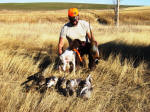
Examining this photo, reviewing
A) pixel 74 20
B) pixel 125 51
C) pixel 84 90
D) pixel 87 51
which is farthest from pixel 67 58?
pixel 125 51

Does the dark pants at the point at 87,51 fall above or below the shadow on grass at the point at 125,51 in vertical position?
above

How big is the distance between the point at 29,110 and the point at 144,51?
4271mm

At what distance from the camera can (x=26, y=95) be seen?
342 centimetres

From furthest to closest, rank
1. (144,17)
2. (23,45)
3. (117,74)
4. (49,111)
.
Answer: (144,17) → (23,45) → (117,74) → (49,111)

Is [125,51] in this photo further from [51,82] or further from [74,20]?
[51,82]

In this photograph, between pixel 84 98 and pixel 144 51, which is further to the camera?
pixel 144 51

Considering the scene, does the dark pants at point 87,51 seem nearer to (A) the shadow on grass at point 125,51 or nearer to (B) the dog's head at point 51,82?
(A) the shadow on grass at point 125,51

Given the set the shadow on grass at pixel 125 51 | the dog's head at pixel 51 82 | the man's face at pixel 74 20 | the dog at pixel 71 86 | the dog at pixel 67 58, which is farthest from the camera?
the shadow on grass at pixel 125 51

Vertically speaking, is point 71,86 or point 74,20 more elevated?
point 74,20

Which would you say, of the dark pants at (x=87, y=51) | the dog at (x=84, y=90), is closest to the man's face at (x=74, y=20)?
the dark pants at (x=87, y=51)

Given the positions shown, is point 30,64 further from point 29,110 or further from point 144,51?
point 144,51

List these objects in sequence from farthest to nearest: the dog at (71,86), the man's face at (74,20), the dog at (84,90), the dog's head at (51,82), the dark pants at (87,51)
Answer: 1. the dark pants at (87,51)
2. the man's face at (74,20)
3. the dog's head at (51,82)
4. the dog at (71,86)
5. the dog at (84,90)

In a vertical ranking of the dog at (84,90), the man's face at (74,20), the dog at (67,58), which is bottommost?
the dog at (84,90)

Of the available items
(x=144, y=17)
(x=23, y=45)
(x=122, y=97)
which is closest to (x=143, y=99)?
(x=122, y=97)
